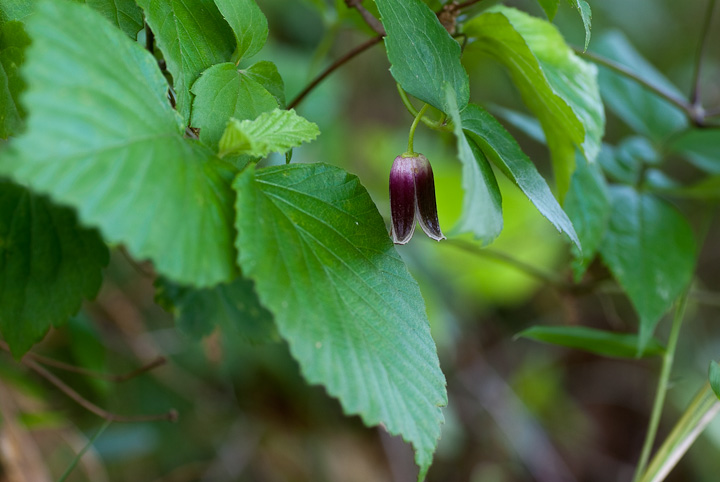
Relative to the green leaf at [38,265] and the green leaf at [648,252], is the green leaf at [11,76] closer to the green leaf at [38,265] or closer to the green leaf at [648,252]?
the green leaf at [38,265]

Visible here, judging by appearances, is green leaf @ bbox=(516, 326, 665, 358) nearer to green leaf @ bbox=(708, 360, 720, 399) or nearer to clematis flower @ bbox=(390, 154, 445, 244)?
green leaf @ bbox=(708, 360, 720, 399)

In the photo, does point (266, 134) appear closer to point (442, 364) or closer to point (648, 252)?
point (648, 252)

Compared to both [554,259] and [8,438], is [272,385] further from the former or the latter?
[554,259]

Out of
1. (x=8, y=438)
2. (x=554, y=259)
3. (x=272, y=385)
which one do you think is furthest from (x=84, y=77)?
(x=554, y=259)

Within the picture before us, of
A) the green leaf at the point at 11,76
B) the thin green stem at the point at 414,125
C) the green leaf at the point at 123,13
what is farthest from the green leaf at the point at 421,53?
the green leaf at the point at 11,76

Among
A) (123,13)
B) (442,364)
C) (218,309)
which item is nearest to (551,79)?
(123,13)

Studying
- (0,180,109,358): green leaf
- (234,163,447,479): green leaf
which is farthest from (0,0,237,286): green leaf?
(0,180,109,358): green leaf
